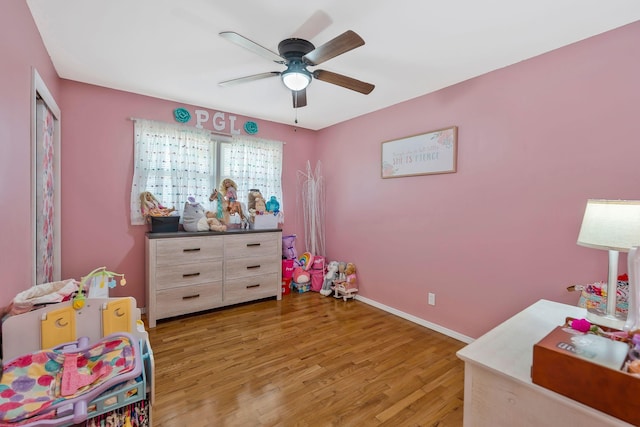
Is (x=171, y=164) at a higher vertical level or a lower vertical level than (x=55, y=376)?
higher

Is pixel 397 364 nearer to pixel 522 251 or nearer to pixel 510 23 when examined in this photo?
pixel 522 251

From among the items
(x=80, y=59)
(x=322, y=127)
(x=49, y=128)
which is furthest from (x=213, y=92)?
(x=322, y=127)

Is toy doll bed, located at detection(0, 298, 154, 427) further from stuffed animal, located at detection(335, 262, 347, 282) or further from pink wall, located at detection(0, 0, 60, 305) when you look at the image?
stuffed animal, located at detection(335, 262, 347, 282)

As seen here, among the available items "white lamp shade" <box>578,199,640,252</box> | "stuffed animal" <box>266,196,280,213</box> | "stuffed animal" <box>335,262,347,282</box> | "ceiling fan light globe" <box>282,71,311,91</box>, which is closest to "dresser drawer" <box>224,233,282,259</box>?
"stuffed animal" <box>266,196,280,213</box>

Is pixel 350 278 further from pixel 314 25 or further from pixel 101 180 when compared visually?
pixel 101 180

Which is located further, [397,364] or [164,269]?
[164,269]

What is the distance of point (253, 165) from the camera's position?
3814mm

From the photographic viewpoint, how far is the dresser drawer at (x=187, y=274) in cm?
289

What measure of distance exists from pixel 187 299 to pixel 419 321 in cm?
244

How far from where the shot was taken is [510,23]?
5.78 ft

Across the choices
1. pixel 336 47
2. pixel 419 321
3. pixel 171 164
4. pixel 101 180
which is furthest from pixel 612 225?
pixel 101 180

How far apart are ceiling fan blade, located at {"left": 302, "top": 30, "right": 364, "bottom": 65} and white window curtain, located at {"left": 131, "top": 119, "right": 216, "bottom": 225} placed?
2054mm

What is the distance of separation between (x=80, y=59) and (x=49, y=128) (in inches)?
24.7

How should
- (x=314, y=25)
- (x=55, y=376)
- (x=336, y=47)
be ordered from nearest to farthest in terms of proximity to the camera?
(x=55, y=376), (x=336, y=47), (x=314, y=25)
